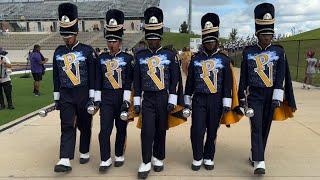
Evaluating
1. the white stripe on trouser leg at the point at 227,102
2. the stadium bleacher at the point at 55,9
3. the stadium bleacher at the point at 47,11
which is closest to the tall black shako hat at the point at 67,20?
the white stripe on trouser leg at the point at 227,102

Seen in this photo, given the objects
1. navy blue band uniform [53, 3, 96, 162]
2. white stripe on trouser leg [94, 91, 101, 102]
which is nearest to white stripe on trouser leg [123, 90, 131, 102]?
white stripe on trouser leg [94, 91, 101, 102]

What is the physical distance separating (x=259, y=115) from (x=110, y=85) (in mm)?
1967

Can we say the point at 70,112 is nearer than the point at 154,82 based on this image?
No

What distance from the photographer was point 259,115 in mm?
5883

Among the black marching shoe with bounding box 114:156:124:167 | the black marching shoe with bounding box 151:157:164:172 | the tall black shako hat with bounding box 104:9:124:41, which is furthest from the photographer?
the black marching shoe with bounding box 114:156:124:167

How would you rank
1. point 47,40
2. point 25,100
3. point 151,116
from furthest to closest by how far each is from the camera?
1. point 47,40
2. point 25,100
3. point 151,116

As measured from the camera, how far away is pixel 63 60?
6035 millimetres

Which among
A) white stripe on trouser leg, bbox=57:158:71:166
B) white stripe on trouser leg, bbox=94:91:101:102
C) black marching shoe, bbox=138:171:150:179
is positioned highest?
white stripe on trouser leg, bbox=94:91:101:102

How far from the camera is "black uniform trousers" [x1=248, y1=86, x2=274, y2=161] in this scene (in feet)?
19.1

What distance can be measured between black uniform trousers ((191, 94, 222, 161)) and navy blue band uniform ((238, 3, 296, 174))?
392 millimetres

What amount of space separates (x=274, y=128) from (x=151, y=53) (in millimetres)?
4188

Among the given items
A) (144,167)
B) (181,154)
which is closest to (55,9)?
(181,154)

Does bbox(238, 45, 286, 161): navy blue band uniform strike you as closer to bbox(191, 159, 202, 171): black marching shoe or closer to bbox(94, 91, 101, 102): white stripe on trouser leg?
bbox(191, 159, 202, 171): black marching shoe

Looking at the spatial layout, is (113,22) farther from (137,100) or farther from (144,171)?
(144,171)
